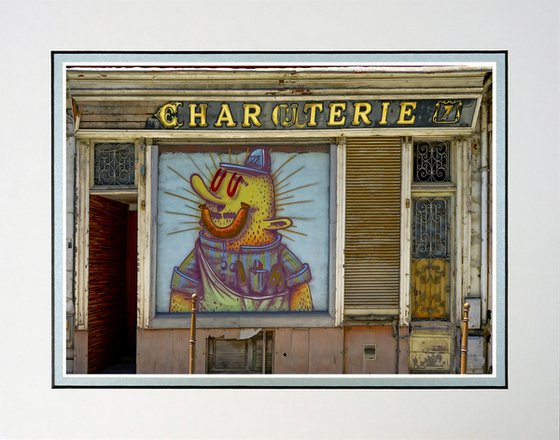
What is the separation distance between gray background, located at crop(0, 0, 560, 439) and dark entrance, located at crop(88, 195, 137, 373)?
30 centimetres

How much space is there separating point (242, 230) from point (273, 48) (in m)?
1.38

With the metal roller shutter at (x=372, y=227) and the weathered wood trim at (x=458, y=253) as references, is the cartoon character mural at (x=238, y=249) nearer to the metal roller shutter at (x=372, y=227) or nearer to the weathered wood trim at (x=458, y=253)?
the metal roller shutter at (x=372, y=227)

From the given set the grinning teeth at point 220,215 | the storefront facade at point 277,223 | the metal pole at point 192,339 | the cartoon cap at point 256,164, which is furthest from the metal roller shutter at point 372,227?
the metal pole at point 192,339

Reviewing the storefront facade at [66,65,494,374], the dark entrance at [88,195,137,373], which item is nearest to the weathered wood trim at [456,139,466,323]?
the storefront facade at [66,65,494,374]

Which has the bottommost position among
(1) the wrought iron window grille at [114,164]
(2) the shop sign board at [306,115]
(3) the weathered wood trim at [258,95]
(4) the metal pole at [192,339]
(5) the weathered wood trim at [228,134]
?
(4) the metal pole at [192,339]

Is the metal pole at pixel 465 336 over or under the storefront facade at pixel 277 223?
under

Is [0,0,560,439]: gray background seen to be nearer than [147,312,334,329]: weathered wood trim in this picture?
Yes

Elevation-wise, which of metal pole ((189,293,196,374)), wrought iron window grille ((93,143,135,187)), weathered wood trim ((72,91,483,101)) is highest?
weathered wood trim ((72,91,483,101))

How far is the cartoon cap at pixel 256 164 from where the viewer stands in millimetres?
3262

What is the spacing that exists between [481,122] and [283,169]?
1559 millimetres

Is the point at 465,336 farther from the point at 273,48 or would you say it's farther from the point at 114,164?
the point at 114,164

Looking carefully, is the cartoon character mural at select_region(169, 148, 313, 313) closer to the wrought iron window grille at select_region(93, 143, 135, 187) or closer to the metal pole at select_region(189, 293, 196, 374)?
the metal pole at select_region(189, 293, 196, 374)

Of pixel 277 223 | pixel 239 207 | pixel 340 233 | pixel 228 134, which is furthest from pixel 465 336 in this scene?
pixel 228 134

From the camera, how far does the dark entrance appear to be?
10.6 ft
